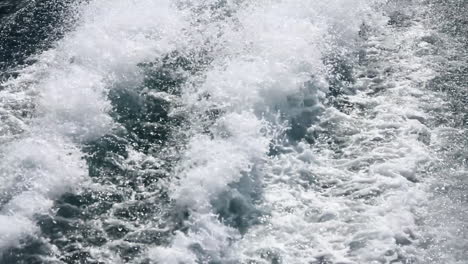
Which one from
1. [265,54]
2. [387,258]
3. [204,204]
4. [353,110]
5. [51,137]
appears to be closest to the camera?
[387,258]

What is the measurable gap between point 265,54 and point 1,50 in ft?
17.6

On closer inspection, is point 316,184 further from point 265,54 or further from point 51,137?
point 51,137

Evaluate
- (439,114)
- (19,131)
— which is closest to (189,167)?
(19,131)

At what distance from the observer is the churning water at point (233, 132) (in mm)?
7031

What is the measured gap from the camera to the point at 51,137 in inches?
336

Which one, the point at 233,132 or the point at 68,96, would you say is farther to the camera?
the point at 68,96

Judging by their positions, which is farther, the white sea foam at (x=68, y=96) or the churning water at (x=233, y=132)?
the white sea foam at (x=68, y=96)

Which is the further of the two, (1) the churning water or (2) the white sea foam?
(2) the white sea foam

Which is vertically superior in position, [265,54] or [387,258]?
[265,54]

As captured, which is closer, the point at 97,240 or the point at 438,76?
the point at 97,240

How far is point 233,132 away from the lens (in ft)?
27.8

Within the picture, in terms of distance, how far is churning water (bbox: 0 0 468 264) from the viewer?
7.03 m

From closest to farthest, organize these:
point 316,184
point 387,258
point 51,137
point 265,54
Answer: point 387,258
point 316,184
point 51,137
point 265,54

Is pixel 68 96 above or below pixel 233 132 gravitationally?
above
